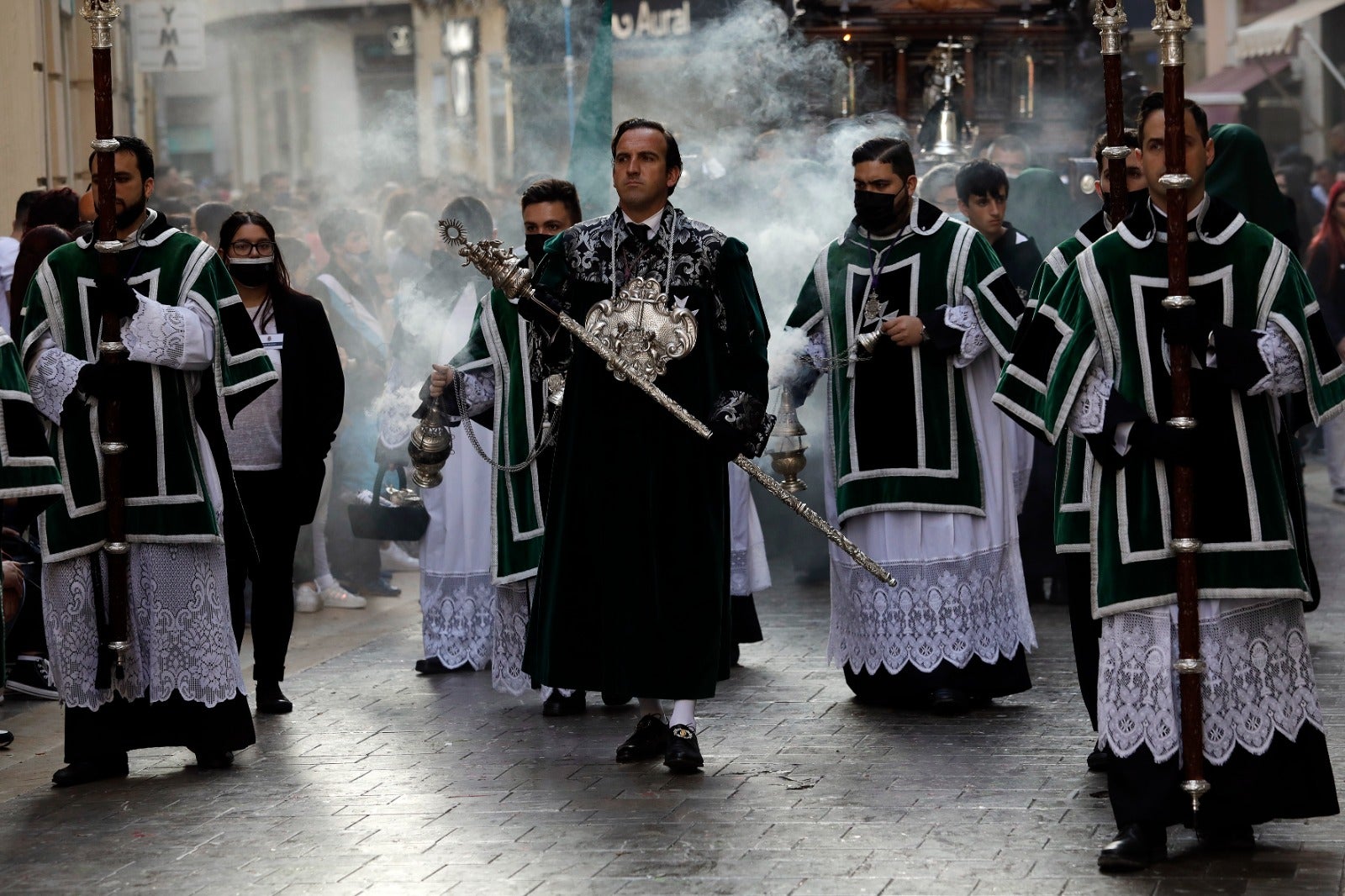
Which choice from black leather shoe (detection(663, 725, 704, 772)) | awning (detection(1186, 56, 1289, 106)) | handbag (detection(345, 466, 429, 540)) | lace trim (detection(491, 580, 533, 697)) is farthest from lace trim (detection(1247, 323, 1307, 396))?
awning (detection(1186, 56, 1289, 106))

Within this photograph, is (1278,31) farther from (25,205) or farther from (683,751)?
(683,751)

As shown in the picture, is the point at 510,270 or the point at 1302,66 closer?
the point at 510,270

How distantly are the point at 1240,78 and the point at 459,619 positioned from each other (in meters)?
24.9

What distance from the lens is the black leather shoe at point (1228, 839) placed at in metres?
5.77

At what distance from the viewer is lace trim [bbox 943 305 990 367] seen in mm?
8219

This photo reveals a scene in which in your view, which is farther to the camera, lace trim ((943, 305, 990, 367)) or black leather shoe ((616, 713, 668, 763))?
lace trim ((943, 305, 990, 367))

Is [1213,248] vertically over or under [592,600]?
over

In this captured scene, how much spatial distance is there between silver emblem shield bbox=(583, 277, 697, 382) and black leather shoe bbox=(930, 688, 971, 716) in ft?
6.02

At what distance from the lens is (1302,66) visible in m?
31.0

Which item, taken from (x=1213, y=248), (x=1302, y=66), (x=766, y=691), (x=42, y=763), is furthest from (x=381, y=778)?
(x=1302, y=66)

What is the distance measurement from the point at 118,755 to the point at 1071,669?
385 centimetres

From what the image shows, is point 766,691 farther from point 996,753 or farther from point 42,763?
point 42,763

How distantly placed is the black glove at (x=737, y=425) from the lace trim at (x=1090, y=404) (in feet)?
4.67

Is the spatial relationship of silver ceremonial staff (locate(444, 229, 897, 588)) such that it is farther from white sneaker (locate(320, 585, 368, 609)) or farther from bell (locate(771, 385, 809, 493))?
white sneaker (locate(320, 585, 368, 609))
